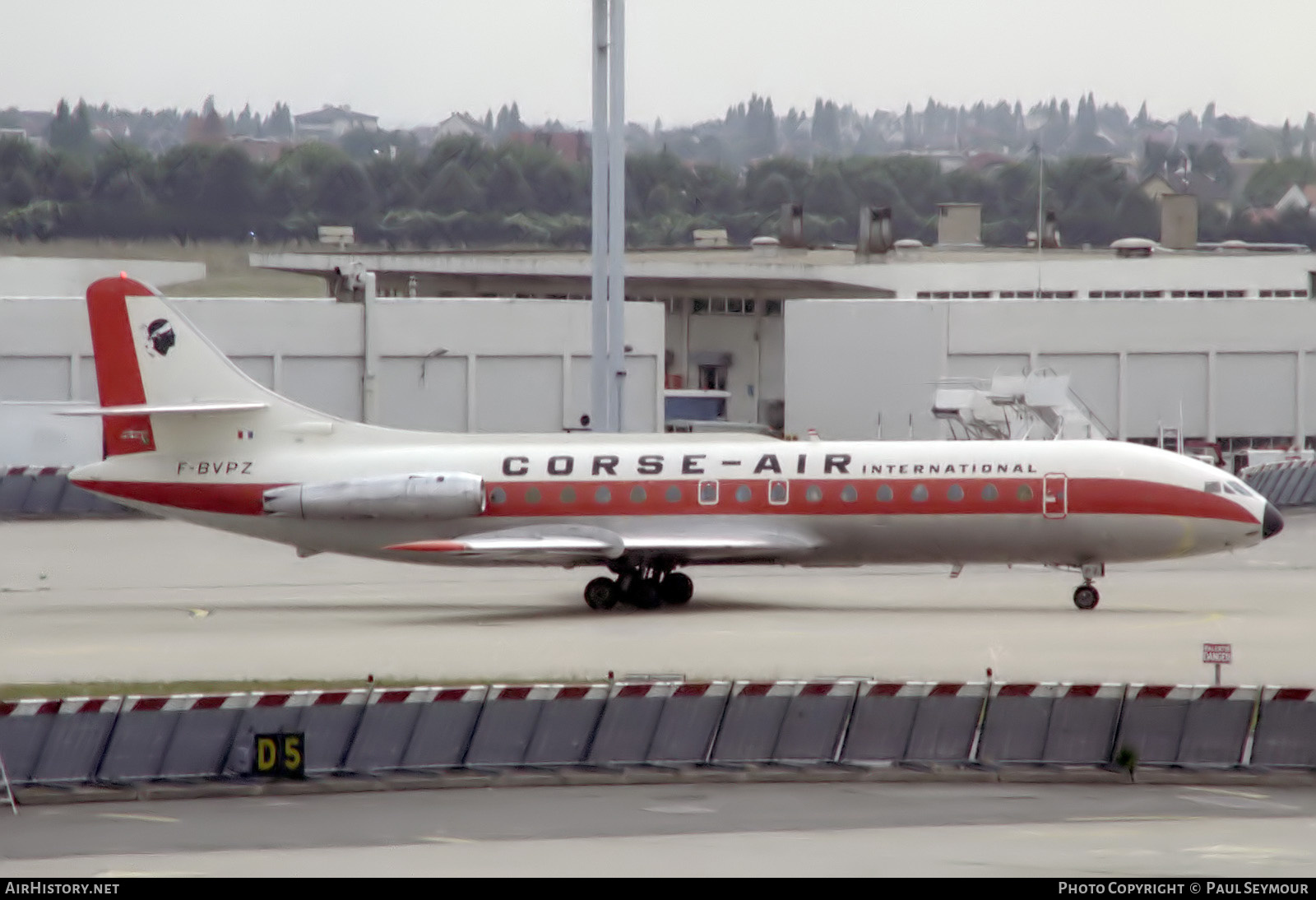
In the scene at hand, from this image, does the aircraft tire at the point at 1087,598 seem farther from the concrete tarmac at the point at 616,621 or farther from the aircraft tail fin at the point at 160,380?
the aircraft tail fin at the point at 160,380

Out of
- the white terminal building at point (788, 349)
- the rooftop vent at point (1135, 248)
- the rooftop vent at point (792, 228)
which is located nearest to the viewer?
the white terminal building at point (788, 349)

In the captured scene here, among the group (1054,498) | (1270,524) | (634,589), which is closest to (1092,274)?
(1270,524)

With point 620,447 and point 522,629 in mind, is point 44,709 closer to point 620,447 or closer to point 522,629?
point 522,629

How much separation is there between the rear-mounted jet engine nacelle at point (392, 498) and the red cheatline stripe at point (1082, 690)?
1583 cm

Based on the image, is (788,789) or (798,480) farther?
(798,480)

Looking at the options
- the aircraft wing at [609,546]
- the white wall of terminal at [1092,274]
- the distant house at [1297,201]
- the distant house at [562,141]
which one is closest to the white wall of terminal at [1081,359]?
the white wall of terminal at [1092,274]

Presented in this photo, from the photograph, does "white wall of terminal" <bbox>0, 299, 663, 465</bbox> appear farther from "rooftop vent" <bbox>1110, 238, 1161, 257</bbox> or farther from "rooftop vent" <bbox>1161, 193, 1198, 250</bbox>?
"rooftop vent" <bbox>1161, 193, 1198, 250</bbox>

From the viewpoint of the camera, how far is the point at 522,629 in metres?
31.6

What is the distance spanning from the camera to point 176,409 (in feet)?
115

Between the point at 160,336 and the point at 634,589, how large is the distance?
9.57m

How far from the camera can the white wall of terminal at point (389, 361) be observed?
54.5 metres

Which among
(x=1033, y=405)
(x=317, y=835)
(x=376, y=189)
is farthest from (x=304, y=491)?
(x=376, y=189)

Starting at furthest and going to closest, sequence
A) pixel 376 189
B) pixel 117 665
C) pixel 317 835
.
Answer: pixel 376 189
pixel 117 665
pixel 317 835

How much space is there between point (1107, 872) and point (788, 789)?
4662 mm
